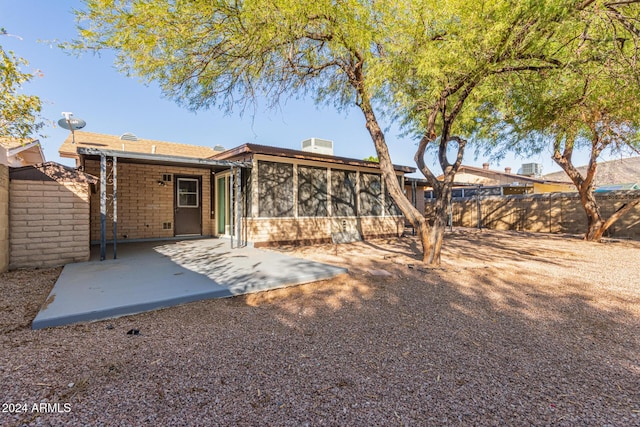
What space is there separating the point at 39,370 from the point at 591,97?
8990mm

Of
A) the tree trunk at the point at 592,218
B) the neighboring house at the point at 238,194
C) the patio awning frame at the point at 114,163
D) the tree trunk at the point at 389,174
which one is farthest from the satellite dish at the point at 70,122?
the tree trunk at the point at 592,218

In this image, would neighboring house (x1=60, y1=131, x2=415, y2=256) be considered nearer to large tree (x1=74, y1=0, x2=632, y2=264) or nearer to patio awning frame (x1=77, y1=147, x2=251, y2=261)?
patio awning frame (x1=77, y1=147, x2=251, y2=261)

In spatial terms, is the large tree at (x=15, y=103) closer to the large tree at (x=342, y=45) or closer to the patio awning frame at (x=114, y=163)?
the patio awning frame at (x=114, y=163)

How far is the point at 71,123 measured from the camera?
356 inches

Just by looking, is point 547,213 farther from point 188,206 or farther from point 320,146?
point 188,206

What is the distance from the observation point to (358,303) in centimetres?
380

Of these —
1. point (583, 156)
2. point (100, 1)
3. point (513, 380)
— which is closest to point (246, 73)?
point (100, 1)

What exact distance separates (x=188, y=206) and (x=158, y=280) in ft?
20.8

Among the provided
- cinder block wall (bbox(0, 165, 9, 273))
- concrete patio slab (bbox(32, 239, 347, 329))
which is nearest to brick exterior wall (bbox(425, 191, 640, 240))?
concrete patio slab (bbox(32, 239, 347, 329))

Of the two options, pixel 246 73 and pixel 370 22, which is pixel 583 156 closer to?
pixel 370 22

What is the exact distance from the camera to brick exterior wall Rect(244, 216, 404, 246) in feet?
27.0

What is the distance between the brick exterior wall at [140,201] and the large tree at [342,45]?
168 inches

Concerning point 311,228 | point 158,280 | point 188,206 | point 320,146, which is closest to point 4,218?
point 158,280

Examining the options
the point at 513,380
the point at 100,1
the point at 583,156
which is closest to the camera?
the point at 513,380
